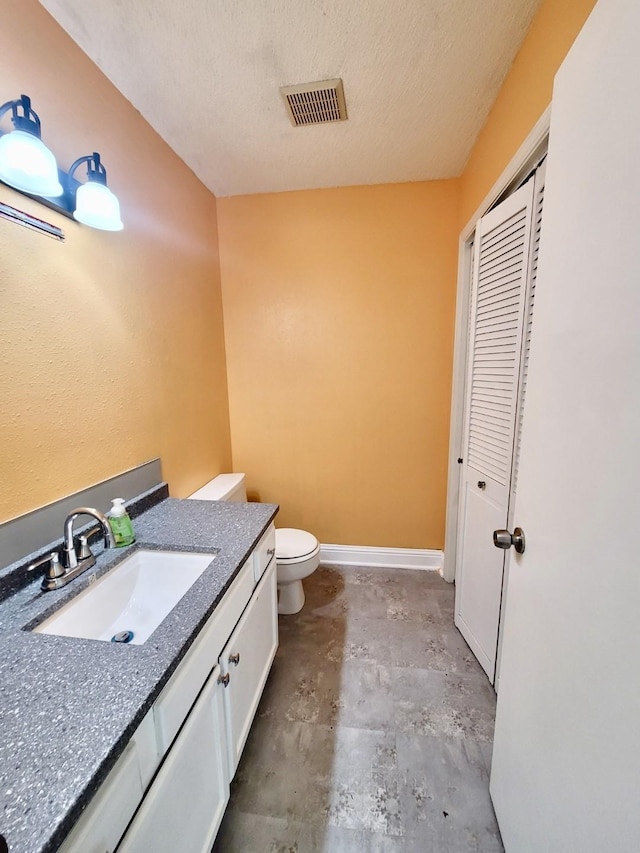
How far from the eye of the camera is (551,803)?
697 millimetres

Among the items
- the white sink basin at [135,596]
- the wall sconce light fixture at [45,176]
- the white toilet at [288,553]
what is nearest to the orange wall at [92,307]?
the wall sconce light fixture at [45,176]

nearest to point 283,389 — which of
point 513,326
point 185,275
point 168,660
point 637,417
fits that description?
point 185,275

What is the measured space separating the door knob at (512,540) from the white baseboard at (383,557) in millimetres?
1562

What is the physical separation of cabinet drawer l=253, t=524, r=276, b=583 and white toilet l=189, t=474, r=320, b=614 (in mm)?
386

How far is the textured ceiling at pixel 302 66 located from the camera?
3.44 ft

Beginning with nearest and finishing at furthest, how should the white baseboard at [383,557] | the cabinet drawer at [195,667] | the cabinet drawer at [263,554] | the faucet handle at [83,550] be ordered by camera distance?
the cabinet drawer at [195,667] < the faucet handle at [83,550] < the cabinet drawer at [263,554] < the white baseboard at [383,557]

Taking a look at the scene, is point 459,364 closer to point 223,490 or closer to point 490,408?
point 490,408

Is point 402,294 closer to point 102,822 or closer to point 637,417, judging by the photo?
point 637,417

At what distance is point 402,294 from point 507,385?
1.04 m

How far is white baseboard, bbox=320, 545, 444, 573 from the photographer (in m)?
2.37

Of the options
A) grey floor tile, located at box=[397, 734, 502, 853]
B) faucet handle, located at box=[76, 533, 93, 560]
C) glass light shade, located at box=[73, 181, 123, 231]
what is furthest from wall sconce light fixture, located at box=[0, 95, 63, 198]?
grey floor tile, located at box=[397, 734, 502, 853]

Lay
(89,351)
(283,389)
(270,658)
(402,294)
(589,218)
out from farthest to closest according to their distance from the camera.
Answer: (283,389) < (402,294) < (270,658) < (89,351) < (589,218)

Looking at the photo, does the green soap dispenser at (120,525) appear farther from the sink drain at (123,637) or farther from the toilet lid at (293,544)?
the toilet lid at (293,544)

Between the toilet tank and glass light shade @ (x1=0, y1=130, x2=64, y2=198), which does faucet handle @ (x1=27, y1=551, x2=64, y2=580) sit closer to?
the toilet tank
